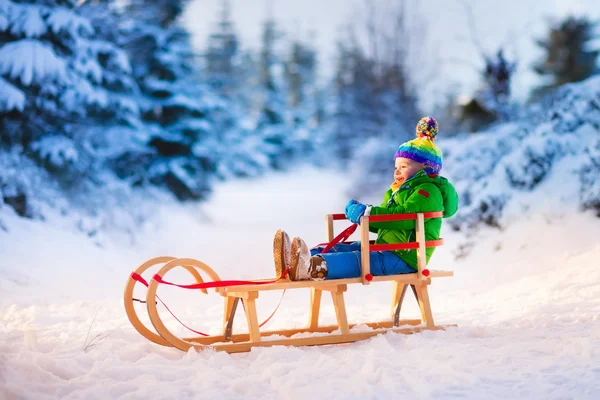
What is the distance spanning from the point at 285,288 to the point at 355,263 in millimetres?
523

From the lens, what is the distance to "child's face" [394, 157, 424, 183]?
4113 millimetres

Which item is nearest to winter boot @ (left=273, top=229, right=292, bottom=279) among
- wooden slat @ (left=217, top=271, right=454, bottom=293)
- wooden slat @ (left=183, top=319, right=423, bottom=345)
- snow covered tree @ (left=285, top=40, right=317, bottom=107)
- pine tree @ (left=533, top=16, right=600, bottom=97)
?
wooden slat @ (left=217, top=271, right=454, bottom=293)

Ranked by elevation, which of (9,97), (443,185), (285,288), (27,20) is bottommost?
(285,288)

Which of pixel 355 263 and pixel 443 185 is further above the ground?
pixel 443 185

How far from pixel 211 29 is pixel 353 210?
81.0 feet

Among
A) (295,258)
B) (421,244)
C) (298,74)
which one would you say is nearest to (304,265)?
(295,258)

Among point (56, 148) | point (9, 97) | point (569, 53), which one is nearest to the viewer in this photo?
point (9, 97)

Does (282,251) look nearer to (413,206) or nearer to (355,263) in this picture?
(355,263)

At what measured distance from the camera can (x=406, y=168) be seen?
163 inches

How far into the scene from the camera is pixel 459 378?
295 centimetres

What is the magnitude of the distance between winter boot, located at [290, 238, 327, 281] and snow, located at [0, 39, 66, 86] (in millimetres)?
6437

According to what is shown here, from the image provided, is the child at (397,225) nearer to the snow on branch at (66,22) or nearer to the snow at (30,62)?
the snow at (30,62)

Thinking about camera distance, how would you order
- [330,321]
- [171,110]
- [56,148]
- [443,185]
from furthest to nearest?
[171,110] < [56,148] < [330,321] < [443,185]

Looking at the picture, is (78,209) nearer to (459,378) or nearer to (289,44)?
(459,378)
